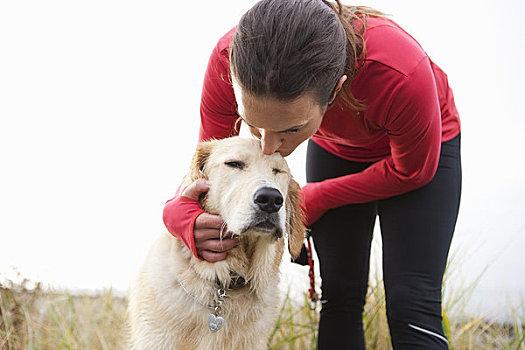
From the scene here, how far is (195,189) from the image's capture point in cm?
184

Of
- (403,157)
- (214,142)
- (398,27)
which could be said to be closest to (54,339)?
(214,142)

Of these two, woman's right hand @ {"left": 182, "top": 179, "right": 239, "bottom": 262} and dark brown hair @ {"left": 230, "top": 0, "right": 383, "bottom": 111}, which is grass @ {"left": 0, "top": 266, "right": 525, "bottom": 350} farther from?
dark brown hair @ {"left": 230, "top": 0, "right": 383, "bottom": 111}

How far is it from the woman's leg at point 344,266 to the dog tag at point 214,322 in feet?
2.10

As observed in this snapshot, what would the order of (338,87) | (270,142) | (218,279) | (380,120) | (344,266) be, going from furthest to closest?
(344,266) < (218,279) < (380,120) < (270,142) < (338,87)

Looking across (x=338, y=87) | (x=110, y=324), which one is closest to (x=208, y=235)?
(x=338, y=87)

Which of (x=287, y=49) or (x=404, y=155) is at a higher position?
(x=287, y=49)

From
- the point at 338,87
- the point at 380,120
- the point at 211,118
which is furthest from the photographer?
the point at 211,118

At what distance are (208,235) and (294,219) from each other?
1.42ft

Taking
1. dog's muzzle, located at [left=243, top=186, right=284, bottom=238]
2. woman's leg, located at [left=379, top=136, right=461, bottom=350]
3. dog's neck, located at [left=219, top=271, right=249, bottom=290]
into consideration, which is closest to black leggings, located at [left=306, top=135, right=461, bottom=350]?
woman's leg, located at [left=379, top=136, right=461, bottom=350]

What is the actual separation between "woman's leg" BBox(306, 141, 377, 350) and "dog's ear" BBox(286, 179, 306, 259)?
275 millimetres

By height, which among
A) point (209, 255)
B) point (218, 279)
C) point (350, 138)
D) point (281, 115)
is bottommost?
point (218, 279)

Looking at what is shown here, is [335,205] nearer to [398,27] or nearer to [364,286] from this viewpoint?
[364,286]

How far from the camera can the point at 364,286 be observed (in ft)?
7.59

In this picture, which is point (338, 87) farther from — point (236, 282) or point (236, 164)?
point (236, 282)
